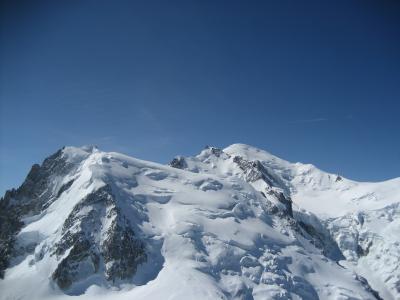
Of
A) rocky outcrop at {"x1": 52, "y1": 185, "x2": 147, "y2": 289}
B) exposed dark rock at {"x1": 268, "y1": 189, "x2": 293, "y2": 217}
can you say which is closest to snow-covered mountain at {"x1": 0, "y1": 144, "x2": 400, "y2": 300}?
rocky outcrop at {"x1": 52, "y1": 185, "x2": 147, "y2": 289}

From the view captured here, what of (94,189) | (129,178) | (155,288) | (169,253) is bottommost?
(155,288)

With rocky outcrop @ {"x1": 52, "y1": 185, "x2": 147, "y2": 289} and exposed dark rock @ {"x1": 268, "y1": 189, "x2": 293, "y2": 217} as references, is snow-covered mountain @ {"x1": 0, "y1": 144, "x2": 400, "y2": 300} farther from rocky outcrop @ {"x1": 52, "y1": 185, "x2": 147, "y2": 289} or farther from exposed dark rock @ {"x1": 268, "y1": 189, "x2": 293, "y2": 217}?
exposed dark rock @ {"x1": 268, "y1": 189, "x2": 293, "y2": 217}

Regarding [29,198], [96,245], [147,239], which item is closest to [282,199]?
[147,239]

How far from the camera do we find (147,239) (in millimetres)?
119562

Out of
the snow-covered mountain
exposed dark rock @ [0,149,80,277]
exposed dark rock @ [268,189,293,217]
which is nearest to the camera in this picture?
the snow-covered mountain

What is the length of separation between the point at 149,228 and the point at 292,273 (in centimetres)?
4581

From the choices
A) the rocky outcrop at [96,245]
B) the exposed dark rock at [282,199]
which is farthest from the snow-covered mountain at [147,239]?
the exposed dark rock at [282,199]

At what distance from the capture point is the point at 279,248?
444 feet

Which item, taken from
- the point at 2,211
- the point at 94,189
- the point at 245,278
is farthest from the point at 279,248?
the point at 2,211

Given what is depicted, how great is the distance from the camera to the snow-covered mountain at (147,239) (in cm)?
10600

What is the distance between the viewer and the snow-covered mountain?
106000 millimetres

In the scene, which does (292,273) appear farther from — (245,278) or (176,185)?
(176,185)

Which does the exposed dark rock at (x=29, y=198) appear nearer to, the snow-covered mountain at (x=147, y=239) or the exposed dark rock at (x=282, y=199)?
the snow-covered mountain at (x=147, y=239)

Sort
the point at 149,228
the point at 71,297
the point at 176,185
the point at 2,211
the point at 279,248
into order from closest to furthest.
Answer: the point at 71,297 → the point at 149,228 → the point at 279,248 → the point at 2,211 → the point at 176,185
